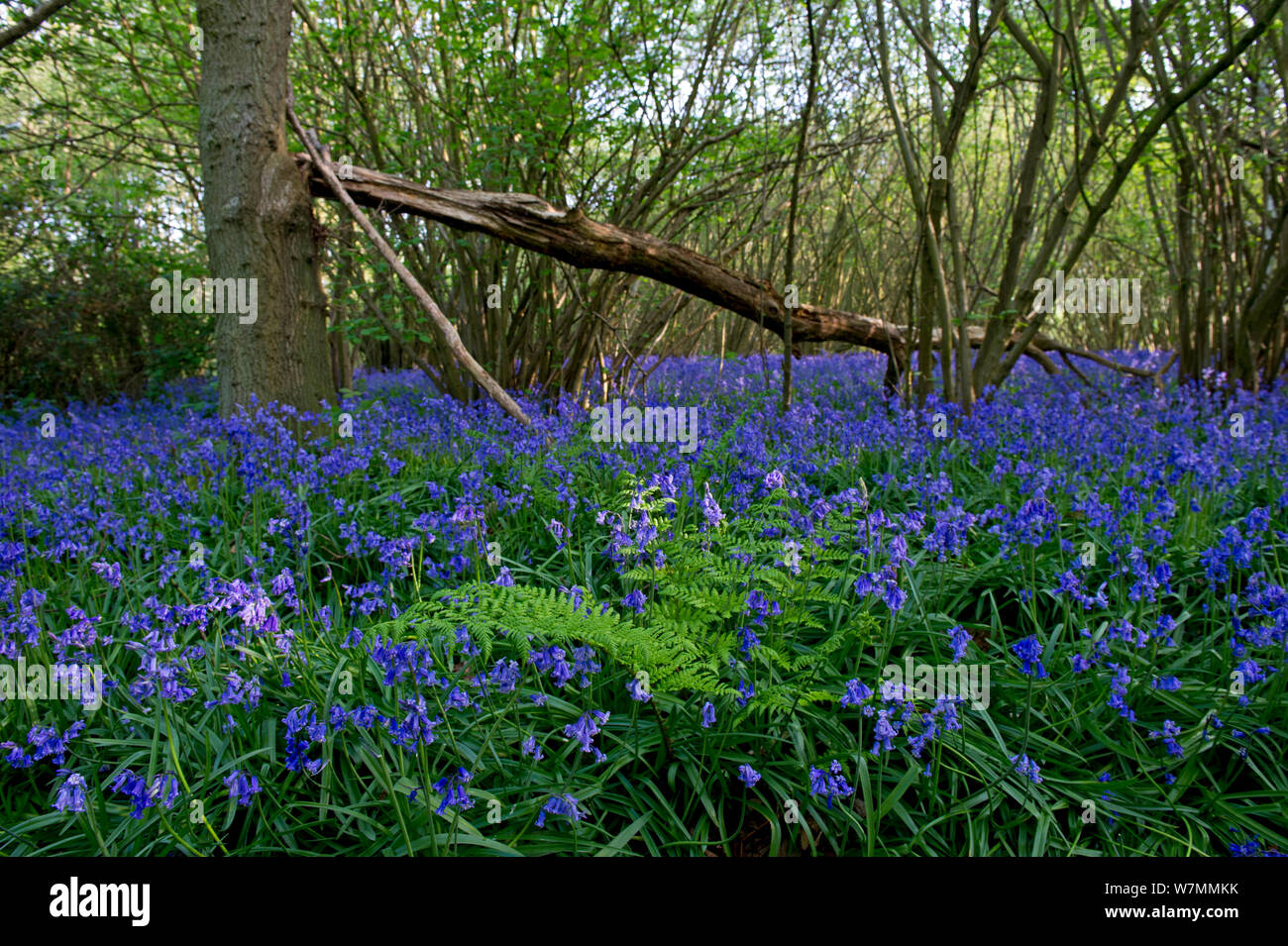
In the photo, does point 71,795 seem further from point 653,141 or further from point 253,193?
point 653,141

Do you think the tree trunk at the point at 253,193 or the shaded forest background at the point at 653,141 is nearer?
the tree trunk at the point at 253,193

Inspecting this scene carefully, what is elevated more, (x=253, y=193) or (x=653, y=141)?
(x=653, y=141)

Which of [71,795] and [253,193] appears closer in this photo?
[71,795]

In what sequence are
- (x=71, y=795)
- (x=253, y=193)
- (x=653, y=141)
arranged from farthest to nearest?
(x=653, y=141) → (x=253, y=193) → (x=71, y=795)

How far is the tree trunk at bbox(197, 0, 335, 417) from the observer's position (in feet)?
14.7

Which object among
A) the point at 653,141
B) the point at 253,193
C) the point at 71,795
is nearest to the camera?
the point at 71,795

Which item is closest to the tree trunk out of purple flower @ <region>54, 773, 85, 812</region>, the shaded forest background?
the shaded forest background

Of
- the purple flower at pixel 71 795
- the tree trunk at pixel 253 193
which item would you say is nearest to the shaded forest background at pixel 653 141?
the tree trunk at pixel 253 193

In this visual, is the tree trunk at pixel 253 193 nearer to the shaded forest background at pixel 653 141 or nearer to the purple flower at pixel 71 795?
the shaded forest background at pixel 653 141

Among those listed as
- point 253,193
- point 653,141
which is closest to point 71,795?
point 253,193

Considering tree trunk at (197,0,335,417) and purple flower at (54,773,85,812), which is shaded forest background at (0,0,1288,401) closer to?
tree trunk at (197,0,335,417)

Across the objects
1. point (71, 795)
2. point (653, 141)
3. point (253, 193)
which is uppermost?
point (653, 141)

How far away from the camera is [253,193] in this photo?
14.8 feet

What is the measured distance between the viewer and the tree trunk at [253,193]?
447 centimetres
